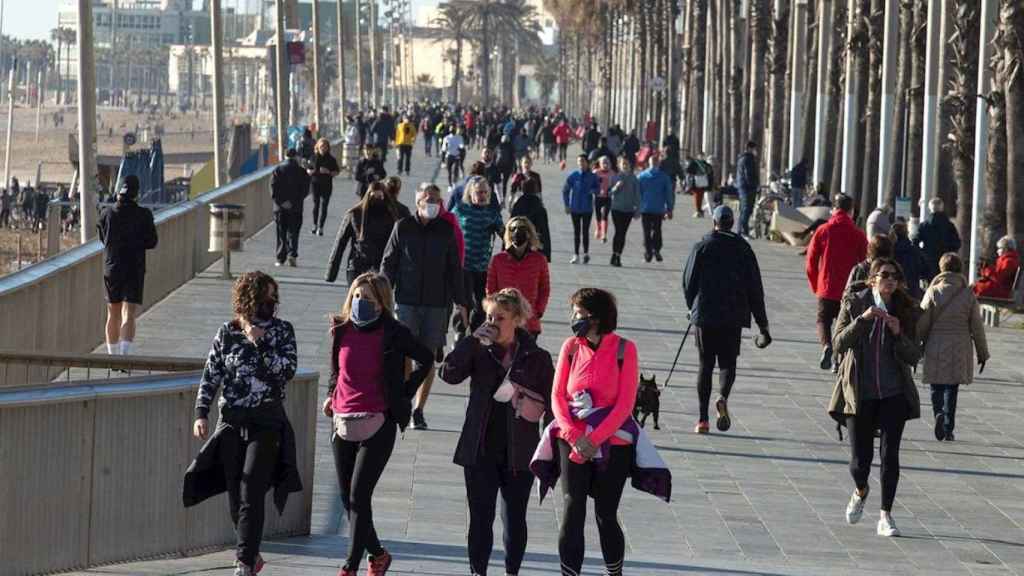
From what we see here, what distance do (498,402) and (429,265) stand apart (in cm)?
469

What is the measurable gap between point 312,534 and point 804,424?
559cm

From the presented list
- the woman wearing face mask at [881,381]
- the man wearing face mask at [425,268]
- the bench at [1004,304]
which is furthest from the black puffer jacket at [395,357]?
the bench at [1004,304]

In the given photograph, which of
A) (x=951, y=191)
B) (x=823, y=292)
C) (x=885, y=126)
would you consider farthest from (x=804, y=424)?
(x=951, y=191)

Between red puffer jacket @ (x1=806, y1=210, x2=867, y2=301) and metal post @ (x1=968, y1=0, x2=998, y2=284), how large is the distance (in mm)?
8319

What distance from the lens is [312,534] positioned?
34.8 feet

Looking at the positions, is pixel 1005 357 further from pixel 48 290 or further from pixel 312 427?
pixel 312 427

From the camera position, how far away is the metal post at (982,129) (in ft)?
83.5

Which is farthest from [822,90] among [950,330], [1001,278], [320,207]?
[950,330]

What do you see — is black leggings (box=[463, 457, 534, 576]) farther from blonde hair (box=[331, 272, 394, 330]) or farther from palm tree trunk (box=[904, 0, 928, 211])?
palm tree trunk (box=[904, 0, 928, 211])

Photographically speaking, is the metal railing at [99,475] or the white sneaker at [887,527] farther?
the white sneaker at [887,527]

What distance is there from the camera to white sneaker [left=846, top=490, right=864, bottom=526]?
11.4 metres

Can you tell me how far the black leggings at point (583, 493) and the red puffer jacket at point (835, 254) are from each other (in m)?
8.66

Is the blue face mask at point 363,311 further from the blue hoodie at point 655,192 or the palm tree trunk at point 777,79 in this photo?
the palm tree trunk at point 777,79

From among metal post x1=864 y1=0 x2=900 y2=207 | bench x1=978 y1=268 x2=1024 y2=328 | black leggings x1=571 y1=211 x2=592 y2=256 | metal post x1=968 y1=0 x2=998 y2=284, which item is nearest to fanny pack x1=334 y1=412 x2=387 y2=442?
bench x1=978 y1=268 x2=1024 y2=328
